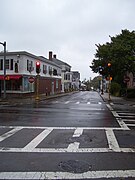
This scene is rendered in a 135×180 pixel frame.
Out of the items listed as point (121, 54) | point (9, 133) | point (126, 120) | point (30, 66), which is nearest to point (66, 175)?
point (9, 133)

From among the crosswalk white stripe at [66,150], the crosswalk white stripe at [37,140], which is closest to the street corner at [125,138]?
the crosswalk white stripe at [66,150]

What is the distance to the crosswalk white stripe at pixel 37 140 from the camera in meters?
7.92

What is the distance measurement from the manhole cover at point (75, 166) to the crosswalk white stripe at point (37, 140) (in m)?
1.75

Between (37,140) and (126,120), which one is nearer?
(37,140)

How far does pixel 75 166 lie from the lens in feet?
20.1

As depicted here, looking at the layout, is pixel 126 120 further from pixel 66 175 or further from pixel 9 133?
pixel 66 175

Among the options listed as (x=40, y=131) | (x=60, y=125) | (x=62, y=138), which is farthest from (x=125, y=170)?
(x=60, y=125)

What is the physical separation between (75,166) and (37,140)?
123 inches

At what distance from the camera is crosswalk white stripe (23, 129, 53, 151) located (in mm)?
7918

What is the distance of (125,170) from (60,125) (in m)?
6.54

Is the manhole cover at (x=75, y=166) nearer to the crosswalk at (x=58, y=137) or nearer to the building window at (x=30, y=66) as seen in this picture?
the crosswalk at (x=58, y=137)

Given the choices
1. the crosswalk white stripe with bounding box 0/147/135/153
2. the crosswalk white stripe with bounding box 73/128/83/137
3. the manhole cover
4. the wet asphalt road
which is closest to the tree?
the crosswalk white stripe with bounding box 73/128/83/137

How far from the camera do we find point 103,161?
654 centimetres

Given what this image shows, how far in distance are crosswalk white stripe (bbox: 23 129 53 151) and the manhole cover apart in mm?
1752
